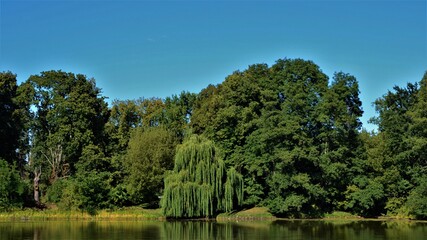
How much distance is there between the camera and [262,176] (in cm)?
5334

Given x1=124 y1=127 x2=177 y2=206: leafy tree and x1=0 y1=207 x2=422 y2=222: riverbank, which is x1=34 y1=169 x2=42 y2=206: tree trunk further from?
x1=124 y1=127 x2=177 y2=206: leafy tree

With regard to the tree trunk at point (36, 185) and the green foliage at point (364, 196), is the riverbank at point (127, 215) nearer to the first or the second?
the green foliage at point (364, 196)

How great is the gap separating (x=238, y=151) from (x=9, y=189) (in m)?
23.4

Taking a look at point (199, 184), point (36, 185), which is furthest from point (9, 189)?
point (199, 184)

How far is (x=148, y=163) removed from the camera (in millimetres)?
52844

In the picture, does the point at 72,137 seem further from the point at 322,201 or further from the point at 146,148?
the point at 322,201

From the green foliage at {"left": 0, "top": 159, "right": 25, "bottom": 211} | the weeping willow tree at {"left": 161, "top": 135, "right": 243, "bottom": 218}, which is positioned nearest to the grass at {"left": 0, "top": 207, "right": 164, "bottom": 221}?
the green foliage at {"left": 0, "top": 159, "right": 25, "bottom": 211}

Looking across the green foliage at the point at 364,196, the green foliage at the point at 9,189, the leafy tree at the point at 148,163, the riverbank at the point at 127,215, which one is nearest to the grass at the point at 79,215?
the riverbank at the point at 127,215

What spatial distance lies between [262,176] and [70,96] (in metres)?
23.9

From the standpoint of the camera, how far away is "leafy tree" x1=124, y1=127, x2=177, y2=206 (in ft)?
172

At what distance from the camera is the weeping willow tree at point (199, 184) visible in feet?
147

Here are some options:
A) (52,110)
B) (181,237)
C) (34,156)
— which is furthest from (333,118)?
(34,156)

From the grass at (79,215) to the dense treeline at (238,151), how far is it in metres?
0.90

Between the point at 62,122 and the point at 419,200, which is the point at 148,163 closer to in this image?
the point at 62,122
